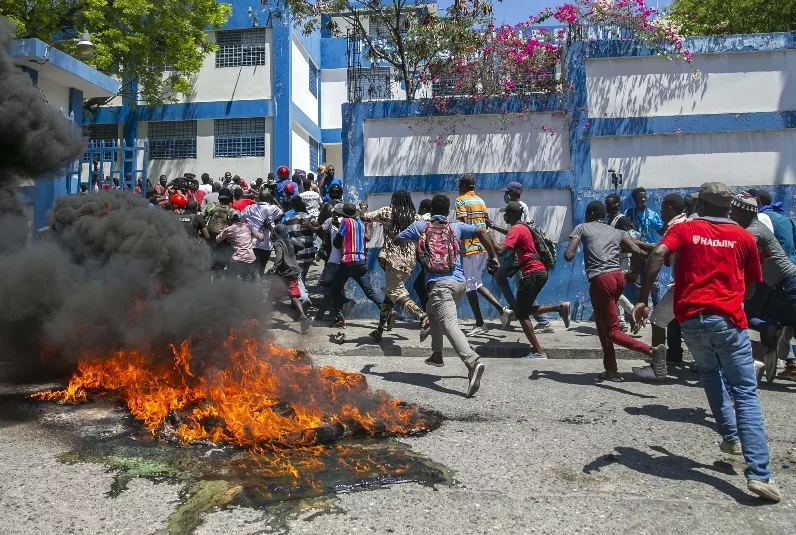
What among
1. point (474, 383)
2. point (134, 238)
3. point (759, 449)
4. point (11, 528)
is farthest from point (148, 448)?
point (759, 449)

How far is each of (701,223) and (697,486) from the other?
155 cm

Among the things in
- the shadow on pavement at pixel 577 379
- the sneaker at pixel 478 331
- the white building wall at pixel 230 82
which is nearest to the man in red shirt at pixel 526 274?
the shadow on pavement at pixel 577 379

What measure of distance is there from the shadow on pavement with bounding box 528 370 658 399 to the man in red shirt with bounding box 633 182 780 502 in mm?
2090

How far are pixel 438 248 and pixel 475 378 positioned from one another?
50.4 inches

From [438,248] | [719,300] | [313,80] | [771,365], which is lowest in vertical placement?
[771,365]

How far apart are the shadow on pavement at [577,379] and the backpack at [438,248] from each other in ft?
4.97

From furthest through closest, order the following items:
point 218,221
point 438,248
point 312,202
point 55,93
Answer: point 55,93 → point 312,202 → point 218,221 → point 438,248

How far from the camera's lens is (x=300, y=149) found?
24297mm

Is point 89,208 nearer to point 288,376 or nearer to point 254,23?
point 288,376

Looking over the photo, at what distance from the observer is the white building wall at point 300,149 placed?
2334cm

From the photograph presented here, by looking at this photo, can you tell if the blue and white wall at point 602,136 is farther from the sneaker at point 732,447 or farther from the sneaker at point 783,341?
the sneaker at point 732,447

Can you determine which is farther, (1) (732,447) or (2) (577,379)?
(2) (577,379)

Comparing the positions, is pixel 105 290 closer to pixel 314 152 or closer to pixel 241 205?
pixel 241 205

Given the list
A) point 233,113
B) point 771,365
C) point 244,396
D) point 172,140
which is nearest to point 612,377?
point 771,365
